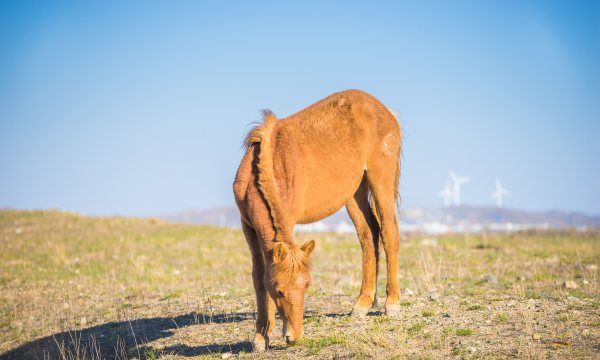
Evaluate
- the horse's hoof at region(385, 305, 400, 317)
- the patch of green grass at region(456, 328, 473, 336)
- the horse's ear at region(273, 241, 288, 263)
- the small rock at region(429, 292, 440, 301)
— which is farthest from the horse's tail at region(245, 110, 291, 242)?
the small rock at region(429, 292, 440, 301)

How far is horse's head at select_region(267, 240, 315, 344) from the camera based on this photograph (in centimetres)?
674

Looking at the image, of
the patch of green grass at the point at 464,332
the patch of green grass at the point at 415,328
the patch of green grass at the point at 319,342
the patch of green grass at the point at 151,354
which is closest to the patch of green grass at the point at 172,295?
the patch of green grass at the point at 151,354

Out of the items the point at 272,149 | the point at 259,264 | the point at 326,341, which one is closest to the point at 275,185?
the point at 272,149

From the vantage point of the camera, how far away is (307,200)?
8367 mm

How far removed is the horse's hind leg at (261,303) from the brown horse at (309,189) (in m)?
0.01

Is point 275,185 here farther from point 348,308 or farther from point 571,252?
point 571,252

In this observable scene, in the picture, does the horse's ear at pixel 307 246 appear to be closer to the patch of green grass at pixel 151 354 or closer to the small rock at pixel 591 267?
the patch of green grass at pixel 151 354

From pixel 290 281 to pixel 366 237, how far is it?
3.43 m

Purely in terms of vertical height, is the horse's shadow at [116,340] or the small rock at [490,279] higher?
the small rock at [490,279]

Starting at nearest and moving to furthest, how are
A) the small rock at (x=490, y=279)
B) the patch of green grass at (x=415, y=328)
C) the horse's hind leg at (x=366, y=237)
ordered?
the patch of green grass at (x=415, y=328) → the horse's hind leg at (x=366, y=237) → the small rock at (x=490, y=279)

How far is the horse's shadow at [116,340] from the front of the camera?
936 cm

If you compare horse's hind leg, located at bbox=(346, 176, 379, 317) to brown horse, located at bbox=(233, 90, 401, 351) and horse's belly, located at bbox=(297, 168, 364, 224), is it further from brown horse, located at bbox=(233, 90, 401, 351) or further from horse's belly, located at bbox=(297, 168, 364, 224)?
horse's belly, located at bbox=(297, 168, 364, 224)

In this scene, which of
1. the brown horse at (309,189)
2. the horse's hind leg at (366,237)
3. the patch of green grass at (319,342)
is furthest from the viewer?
the horse's hind leg at (366,237)

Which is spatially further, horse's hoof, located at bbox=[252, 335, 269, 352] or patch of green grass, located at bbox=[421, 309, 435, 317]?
patch of green grass, located at bbox=[421, 309, 435, 317]
